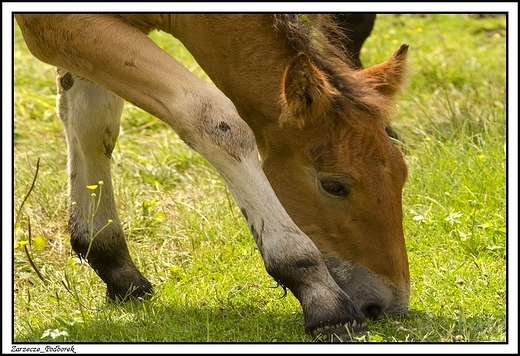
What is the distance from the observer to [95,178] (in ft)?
18.4

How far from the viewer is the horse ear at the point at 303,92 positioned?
14.9ft

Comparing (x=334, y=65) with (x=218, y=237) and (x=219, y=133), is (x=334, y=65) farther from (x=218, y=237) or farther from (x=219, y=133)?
(x=218, y=237)

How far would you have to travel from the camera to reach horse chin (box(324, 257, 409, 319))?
4.66m

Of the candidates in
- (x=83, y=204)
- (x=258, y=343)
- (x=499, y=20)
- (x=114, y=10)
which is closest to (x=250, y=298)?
(x=258, y=343)

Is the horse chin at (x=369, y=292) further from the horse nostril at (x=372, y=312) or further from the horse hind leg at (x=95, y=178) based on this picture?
the horse hind leg at (x=95, y=178)

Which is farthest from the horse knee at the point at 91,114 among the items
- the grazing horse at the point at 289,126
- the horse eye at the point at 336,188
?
the horse eye at the point at 336,188

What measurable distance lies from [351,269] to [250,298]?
743mm

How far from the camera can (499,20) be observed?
12133 mm

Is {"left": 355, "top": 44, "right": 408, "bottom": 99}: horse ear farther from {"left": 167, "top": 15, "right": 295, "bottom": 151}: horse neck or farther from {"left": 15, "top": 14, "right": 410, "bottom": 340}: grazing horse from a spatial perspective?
{"left": 167, "top": 15, "right": 295, "bottom": 151}: horse neck

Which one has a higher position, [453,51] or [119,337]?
[453,51]

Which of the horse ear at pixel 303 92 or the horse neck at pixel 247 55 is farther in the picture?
the horse neck at pixel 247 55

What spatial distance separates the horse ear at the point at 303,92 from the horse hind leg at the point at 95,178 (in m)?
1.29

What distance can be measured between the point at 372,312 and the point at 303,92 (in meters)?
1.17

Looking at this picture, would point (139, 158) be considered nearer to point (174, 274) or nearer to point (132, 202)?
point (132, 202)
